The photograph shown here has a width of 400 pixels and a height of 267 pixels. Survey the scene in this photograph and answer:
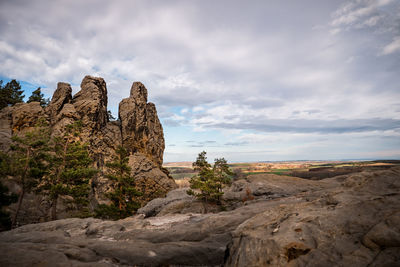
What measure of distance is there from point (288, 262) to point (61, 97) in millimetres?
64898

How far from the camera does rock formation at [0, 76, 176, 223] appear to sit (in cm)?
4794

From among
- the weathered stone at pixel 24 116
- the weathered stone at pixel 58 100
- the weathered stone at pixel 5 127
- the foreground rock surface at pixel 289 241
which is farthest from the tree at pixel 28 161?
the weathered stone at pixel 58 100

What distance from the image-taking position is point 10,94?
6375cm

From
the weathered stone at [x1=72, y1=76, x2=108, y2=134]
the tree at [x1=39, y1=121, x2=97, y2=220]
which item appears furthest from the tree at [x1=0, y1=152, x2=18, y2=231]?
the weathered stone at [x1=72, y1=76, x2=108, y2=134]

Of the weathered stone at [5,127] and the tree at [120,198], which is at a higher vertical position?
the weathered stone at [5,127]

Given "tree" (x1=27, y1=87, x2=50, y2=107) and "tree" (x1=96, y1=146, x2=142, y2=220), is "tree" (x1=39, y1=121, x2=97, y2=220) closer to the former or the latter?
"tree" (x1=96, y1=146, x2=142, y2=220)

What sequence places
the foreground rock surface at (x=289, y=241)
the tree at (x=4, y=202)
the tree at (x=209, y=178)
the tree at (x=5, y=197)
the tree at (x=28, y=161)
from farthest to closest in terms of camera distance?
the tree at (x=209, y=178), the tree at (x=28, y=161), the tree at (x=5, y=197), the tree at (x=4, y=202), the foreground rock surface at (x=289, y=241)

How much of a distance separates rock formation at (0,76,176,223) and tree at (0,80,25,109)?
1563 cm

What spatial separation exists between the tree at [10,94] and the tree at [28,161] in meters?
51.9

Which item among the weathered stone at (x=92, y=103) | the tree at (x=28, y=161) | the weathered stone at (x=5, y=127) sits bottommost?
the tree at (x=28, y=161)

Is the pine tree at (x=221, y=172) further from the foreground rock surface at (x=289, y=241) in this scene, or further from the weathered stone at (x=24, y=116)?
the weathered stone at (x=24, y=116)

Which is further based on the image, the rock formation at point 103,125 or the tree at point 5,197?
the rock formation at point 103,125

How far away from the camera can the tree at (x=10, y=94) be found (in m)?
59.8

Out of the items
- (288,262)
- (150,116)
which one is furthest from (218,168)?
(150,116)
